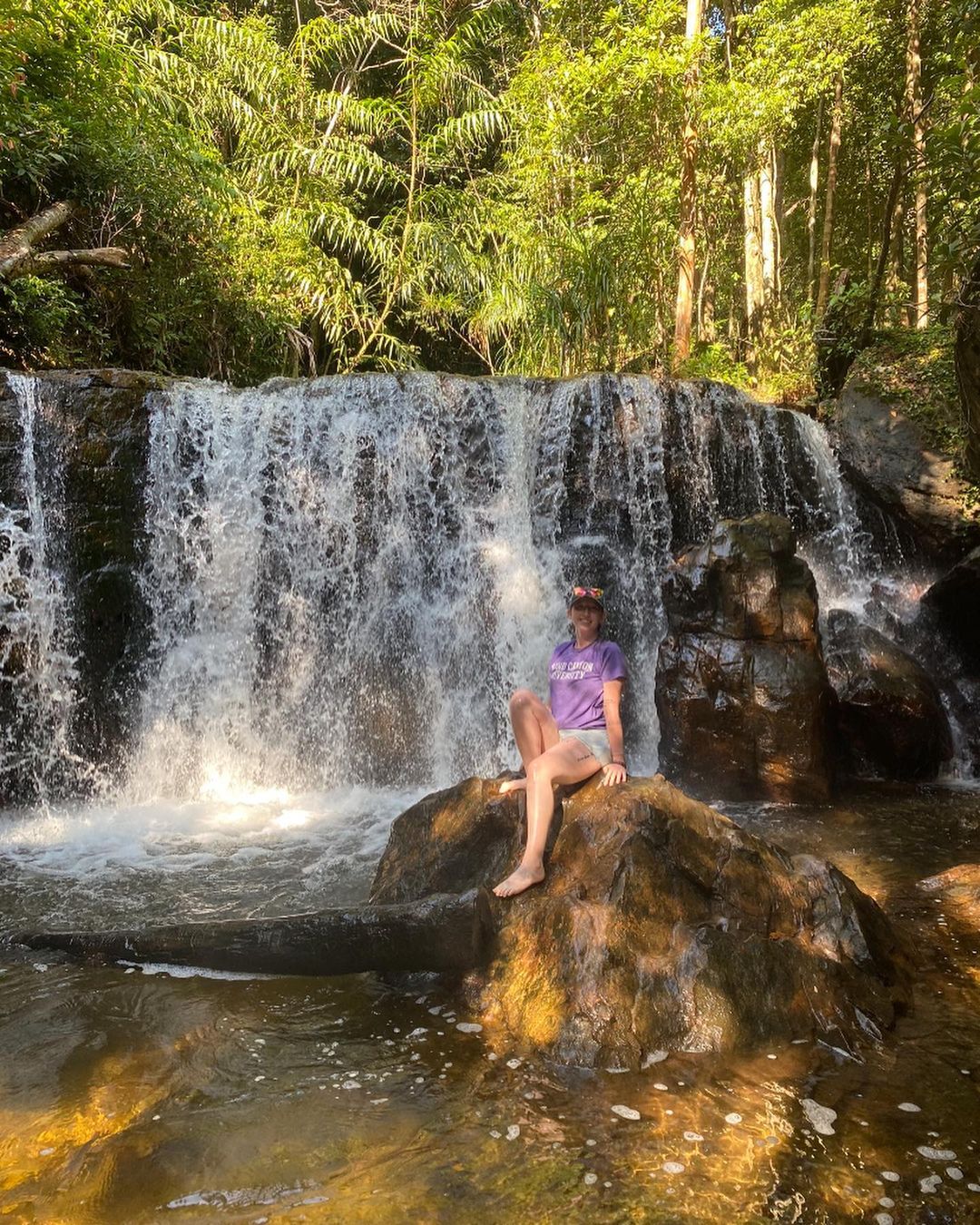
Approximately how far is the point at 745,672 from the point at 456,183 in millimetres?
16583

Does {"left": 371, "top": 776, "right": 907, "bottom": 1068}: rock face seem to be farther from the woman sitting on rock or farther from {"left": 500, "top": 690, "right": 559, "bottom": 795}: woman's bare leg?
{"left": 500, "top": 690, "right": 559, "bottom": 795}: woman's bare leg

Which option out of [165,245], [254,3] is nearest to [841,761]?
[165,245]

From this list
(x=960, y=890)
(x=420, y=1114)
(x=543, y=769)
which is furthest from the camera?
(x=960, y=890)

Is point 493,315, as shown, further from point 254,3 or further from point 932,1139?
point 932,1139

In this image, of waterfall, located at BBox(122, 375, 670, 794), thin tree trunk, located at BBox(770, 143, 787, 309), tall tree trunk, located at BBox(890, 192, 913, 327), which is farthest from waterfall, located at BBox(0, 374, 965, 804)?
thin tree trunk, located at BBox(770, 143, 787, 309)

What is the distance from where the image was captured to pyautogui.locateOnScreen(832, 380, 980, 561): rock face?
9.12m

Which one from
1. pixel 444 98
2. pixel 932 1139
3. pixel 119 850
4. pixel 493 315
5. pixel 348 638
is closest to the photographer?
pixel 932 1139

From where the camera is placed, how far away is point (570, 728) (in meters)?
4.24

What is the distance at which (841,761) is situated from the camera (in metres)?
7.58

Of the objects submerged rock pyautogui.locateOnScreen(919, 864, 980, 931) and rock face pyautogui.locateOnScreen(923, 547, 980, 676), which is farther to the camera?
rock face pyautogui.locateOnScreen(923, 547, 980, 676)

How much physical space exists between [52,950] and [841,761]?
251 inches

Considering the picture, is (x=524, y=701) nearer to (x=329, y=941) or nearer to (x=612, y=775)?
(x=612, y=775)

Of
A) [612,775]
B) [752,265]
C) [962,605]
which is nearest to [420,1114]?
[612,775]

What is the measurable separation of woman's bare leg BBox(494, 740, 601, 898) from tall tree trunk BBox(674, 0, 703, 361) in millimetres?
10844
